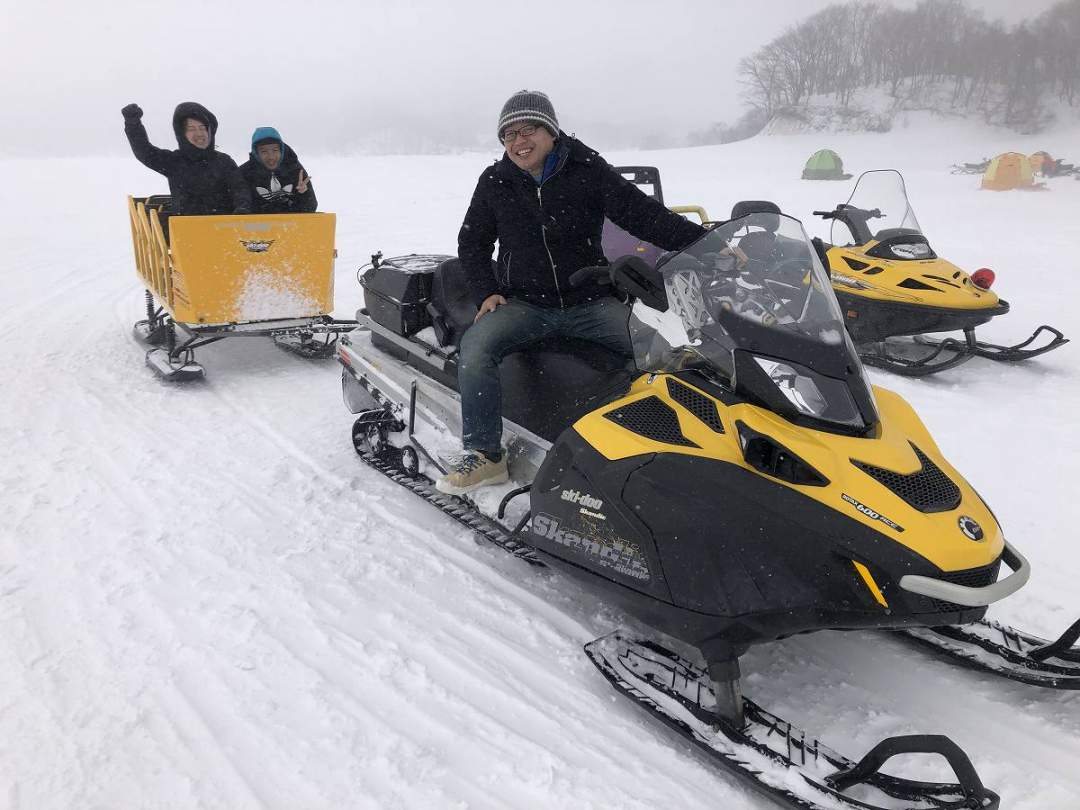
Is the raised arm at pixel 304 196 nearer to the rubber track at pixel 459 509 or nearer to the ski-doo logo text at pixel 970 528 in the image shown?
the rubber track at pixel 459 509

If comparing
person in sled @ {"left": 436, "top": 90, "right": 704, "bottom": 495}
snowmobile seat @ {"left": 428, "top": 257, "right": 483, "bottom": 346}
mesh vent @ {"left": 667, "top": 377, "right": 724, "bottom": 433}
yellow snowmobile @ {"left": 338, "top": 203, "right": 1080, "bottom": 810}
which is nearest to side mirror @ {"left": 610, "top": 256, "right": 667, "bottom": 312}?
yellow snowmobile @ {"left": 338, "top": 203, "right": 1080, "bottom": 810}

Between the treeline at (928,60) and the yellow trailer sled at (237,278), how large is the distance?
121 ft

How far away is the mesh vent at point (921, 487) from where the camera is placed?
71.7 inches

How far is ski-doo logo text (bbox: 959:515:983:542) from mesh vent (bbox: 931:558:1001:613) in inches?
2.9

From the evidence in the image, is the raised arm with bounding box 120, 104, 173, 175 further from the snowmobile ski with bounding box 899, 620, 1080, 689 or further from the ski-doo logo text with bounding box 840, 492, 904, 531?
the snowmobile ski with bounding box 899, 620, 1080, 689

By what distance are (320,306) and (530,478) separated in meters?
3.13

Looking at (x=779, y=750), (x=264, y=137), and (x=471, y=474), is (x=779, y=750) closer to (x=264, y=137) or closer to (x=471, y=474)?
(x=471, y=474)

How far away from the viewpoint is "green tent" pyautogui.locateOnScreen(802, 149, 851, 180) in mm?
23562

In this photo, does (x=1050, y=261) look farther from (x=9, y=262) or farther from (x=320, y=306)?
(x=9, y=262)

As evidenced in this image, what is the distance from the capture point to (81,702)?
207 cm

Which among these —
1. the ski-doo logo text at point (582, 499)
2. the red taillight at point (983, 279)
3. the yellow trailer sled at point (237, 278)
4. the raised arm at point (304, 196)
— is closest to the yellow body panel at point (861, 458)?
the ski-doo logo text at point (582, 499)

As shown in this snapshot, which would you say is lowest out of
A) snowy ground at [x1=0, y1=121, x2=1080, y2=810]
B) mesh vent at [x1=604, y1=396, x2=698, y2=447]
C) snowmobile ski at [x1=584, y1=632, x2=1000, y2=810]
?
snowy ground at [x1=0, y1=121, x2=1080, y2=810]

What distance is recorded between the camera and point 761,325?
206 cm

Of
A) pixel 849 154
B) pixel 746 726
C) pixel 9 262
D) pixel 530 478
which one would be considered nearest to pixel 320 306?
pixel 530 478
